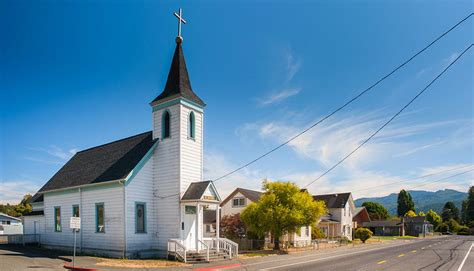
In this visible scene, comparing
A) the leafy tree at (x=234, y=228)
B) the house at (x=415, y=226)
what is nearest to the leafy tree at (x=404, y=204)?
the house at (x=415, y=226)

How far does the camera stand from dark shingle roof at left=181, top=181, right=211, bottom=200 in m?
21.4

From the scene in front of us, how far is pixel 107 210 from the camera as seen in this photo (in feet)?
72.6

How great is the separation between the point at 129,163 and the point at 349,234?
153 feet

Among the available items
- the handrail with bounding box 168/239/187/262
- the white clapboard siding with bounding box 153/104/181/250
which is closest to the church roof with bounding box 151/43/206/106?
the white clapboard siding with bounding box 153/104/181/250

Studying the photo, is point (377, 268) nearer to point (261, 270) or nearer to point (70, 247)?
point (261, 270)

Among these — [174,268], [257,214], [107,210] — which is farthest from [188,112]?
[257,214]

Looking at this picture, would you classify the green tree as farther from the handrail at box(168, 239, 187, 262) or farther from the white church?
the handrail at box(168, 239, 187, 262)

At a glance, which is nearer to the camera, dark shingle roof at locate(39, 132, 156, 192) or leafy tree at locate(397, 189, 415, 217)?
dark shingle roof at locate(39, 132, 156, 192)

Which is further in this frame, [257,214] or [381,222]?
[381,222]

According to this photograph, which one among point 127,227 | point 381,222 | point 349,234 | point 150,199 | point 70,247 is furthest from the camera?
point 381,222

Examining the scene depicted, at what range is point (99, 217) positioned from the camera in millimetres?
22969

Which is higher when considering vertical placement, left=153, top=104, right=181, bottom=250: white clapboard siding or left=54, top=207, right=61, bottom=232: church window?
left=153, top=104, right=181, bottom=250: white clapboard siding

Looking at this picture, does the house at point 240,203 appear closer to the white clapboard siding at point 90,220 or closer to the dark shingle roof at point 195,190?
the white clapboard siding at point 90,220

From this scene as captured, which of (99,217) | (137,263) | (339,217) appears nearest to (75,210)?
(99,217)
